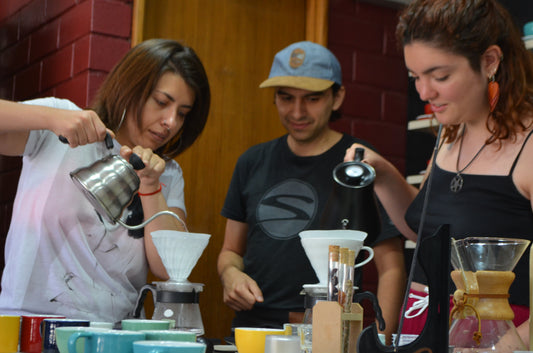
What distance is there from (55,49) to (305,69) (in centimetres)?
110

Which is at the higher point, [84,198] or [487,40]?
[487,40]

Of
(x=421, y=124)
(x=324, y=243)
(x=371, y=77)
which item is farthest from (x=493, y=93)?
(x=371, y=77)

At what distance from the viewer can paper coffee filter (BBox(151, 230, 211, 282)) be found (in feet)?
4.49

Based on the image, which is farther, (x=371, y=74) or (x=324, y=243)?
(x=371, y=74)

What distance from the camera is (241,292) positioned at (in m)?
1.98

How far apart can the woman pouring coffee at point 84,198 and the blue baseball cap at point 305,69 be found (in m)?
0.39

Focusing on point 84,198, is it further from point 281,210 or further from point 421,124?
point 421,124

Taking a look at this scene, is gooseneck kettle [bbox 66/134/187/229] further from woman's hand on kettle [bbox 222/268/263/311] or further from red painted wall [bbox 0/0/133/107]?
red painted wall [bbox 0/0/133/107]

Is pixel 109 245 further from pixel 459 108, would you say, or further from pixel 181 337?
pixel 459 108

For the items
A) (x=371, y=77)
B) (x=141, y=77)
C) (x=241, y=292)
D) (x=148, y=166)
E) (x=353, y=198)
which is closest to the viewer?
(x=353, y=198)

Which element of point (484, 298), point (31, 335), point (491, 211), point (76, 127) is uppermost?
point (76, 127)

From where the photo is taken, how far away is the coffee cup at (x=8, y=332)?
110 cm

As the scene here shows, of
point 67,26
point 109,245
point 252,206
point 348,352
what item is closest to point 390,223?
point 252,206

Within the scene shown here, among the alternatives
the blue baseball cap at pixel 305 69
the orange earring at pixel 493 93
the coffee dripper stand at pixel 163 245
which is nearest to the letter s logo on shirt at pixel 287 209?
the blue baseball cap at pixel 305 69
